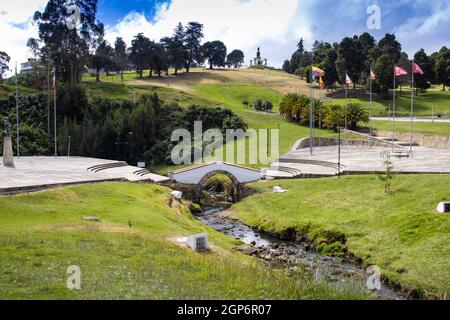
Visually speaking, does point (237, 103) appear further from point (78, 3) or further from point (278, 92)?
point (78, 3)

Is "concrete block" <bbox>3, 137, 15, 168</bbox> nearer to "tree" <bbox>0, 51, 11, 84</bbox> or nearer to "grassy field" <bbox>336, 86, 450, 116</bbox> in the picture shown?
"grassy field" <bbox>336, 86, 450, 116</bbox>

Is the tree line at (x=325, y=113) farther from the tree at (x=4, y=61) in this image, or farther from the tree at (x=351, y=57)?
the tree at (x=4, y=61)

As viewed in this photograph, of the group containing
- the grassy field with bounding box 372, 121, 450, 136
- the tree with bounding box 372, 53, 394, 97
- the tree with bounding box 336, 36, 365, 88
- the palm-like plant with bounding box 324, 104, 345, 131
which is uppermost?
the tree with bounding box 336, 36, 365, 88

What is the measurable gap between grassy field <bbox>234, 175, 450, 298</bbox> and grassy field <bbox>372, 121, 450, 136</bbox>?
23798 mm

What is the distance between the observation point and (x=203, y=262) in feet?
50.0

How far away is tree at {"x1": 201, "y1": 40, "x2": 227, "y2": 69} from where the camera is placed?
132000 millimetres

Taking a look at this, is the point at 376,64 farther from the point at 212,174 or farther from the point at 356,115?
the point at 212,174

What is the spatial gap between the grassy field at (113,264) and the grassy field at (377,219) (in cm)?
829

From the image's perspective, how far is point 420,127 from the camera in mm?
60312

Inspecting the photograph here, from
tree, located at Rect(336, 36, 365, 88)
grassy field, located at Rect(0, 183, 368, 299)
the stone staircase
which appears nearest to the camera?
grassy field, located at Rect(0, 183, 368, 299)

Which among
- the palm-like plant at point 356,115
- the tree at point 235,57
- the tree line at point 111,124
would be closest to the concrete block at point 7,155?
the tree line at point 111,124

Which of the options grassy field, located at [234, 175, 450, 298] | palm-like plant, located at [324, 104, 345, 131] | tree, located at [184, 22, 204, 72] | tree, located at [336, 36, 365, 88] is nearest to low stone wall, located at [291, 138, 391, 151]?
palm-like plant, located at [324, 104, 345, 131]

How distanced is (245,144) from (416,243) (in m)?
40.4

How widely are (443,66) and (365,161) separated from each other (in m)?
47.3
